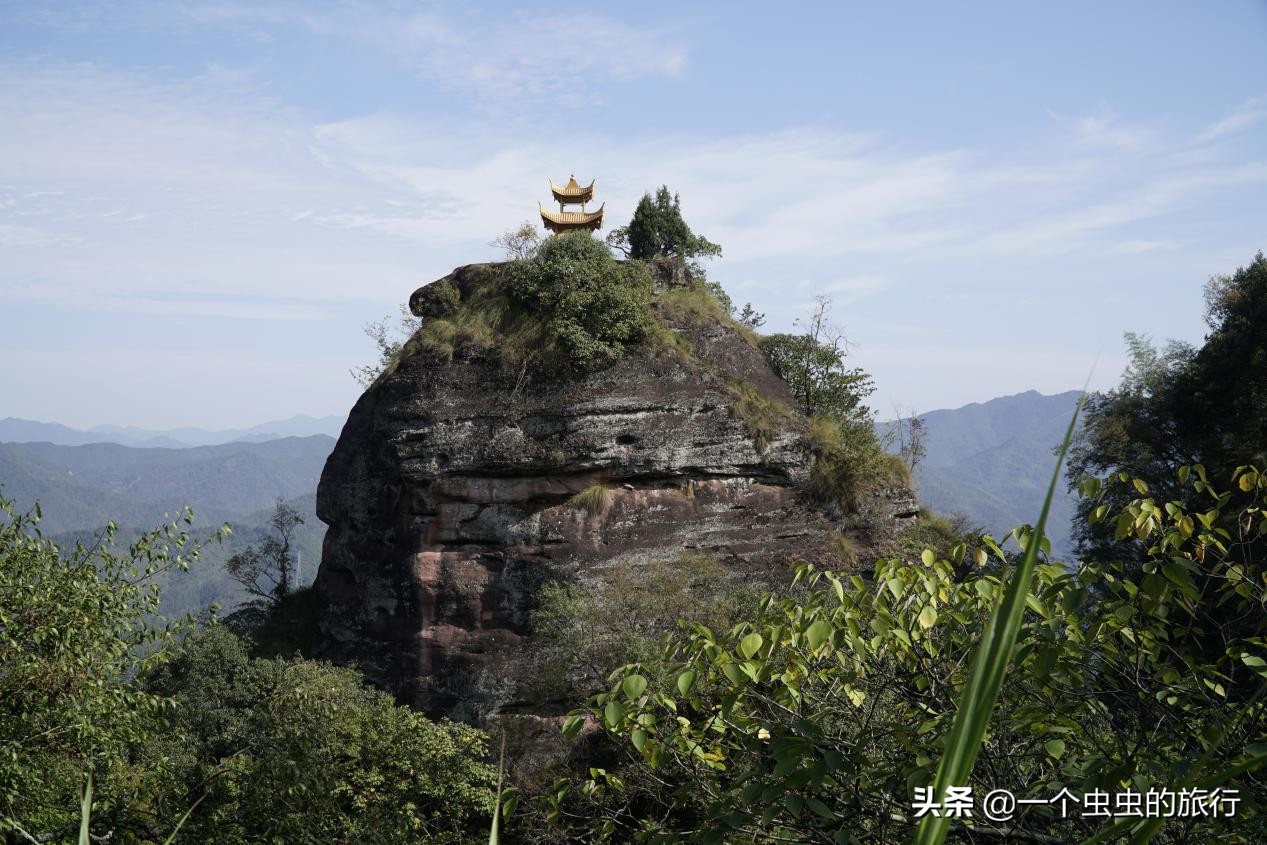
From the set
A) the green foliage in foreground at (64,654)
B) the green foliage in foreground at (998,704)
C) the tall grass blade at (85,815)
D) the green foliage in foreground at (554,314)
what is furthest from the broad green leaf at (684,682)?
the green foliage in foreground at (554,314)

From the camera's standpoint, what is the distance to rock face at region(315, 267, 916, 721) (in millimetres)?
16969

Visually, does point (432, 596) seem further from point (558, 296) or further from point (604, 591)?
point (558, 296)

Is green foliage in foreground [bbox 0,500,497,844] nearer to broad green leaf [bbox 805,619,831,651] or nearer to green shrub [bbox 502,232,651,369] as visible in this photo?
broad green leaf [bbox 805,619,831,651]

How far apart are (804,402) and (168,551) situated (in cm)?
1603

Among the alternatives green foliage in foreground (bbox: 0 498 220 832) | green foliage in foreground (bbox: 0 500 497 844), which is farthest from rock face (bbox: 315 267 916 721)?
green foliage in foreground (bbox: 0 498 220 832)

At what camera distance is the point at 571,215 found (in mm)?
20688

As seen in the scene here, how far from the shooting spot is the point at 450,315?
19.9 meters

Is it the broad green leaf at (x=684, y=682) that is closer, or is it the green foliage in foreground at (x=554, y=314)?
the broad green leaf at (x=684, y=682)

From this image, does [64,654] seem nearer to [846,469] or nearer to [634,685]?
[634,685]

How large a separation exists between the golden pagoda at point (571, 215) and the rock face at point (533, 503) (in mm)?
3976

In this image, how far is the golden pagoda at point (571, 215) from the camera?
67.6ft

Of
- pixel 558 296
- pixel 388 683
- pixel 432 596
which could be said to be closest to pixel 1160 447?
pixel 558 296

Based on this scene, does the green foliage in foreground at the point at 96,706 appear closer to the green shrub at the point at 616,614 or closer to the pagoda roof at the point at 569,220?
the green shrub at the point at 616,614

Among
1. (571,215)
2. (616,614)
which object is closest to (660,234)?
(571,215)
